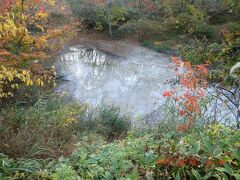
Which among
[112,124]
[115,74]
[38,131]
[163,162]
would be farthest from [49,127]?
[115,74]

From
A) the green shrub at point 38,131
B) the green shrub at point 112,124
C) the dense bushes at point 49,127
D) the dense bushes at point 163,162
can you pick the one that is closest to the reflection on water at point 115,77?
the green shrub at point 112,124

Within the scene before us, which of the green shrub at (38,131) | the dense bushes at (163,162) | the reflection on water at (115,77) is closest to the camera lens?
the dense bushes at (163,162)

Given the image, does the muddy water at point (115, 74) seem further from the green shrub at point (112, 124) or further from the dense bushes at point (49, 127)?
the dense bushes at point (49, 127)

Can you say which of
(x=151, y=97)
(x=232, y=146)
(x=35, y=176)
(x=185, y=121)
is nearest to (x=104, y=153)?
(x=35, y=176)

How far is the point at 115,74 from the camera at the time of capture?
12422 mm

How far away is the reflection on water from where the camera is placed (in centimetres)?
1020

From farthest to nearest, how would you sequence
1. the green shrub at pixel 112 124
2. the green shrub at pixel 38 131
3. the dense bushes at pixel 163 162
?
the green shrub at pixel 112 124
the green shrub at pixel 38 131
the dense bushes at pixel 163 162

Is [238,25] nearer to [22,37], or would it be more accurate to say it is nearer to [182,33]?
[182,33]

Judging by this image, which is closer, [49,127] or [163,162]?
[163,162]

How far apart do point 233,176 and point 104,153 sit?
53.5 inches

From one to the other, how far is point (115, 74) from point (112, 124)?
17.6ft

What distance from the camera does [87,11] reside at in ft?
55.8

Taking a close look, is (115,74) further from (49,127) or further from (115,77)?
(49,127)

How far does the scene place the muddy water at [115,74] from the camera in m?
10.2
